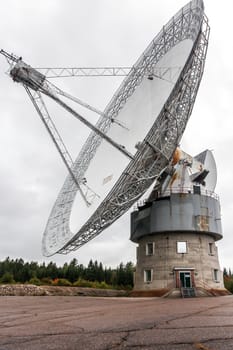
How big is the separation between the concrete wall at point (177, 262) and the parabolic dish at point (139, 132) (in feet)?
23.3

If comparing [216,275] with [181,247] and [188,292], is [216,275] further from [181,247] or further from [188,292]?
[181,247]

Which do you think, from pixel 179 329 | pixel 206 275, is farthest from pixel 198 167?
pixel 179 329

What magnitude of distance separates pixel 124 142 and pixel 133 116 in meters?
2.21

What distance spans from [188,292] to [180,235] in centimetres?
436

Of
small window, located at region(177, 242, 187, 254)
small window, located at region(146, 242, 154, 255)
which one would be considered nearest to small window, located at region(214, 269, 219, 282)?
small window, located at region(177, 242, 187, 254)

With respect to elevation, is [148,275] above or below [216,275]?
below

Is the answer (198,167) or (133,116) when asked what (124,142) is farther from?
(198,167)

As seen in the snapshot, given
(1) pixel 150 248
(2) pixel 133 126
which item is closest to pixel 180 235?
(1) pixel 150 248

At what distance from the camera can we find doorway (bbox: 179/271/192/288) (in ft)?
87.2

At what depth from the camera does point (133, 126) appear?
22.7 m

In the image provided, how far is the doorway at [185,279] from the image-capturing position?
1046 inches

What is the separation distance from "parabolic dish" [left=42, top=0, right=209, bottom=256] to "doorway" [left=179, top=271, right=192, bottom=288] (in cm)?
843

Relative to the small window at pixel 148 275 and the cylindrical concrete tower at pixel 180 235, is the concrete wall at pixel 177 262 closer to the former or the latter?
the cylindrical concrete tower at pixel 180 235

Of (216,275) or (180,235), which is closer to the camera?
(180,235)
